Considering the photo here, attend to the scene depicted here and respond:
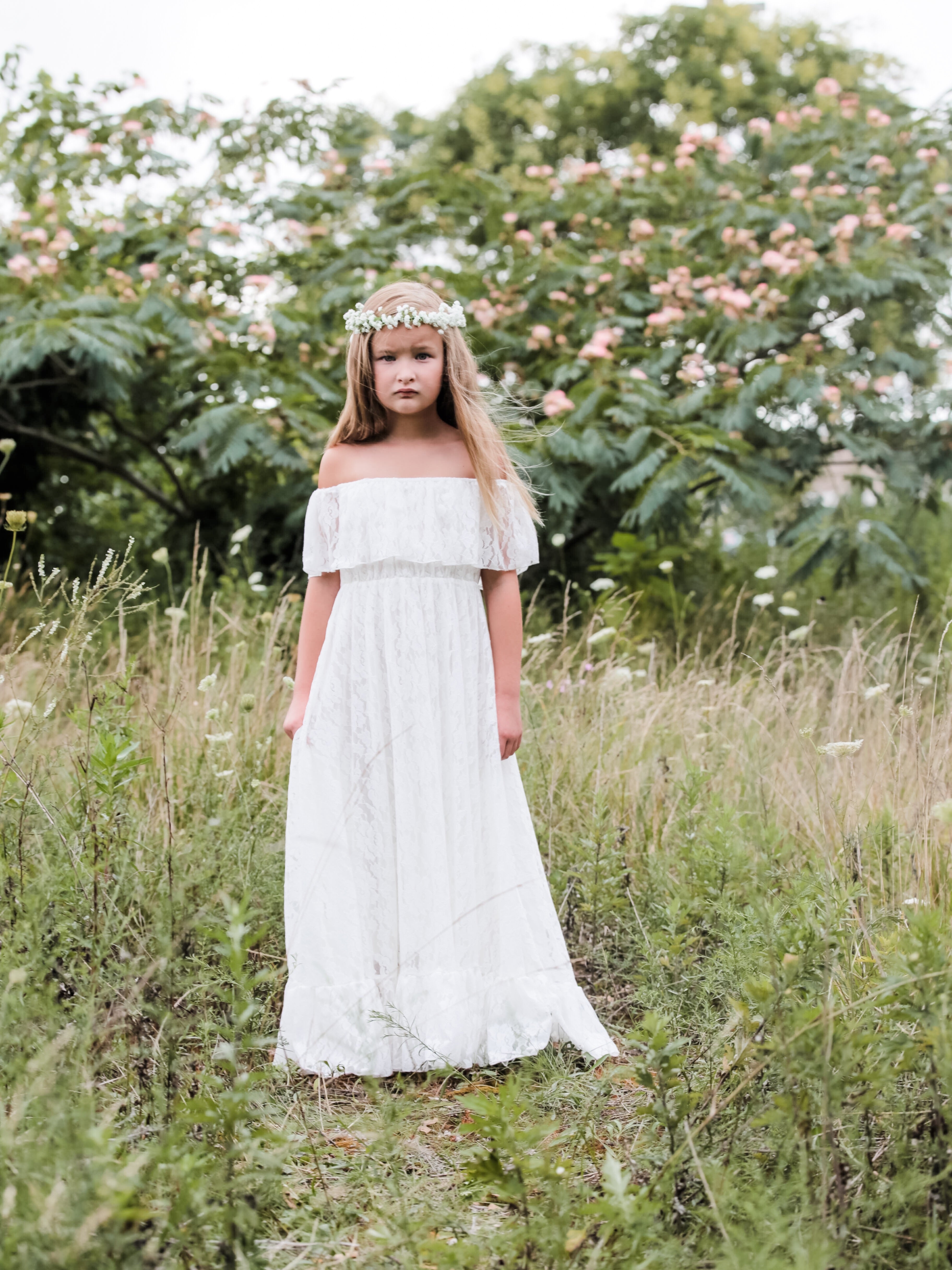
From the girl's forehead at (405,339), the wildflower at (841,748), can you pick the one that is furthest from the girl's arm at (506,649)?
the wildflower at (841,748)

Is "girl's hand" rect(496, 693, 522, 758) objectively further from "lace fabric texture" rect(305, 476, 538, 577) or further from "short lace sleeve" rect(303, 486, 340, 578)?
"short lace sleeve" rect(303, 486, 340, 578)

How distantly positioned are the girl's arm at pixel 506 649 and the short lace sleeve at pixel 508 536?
0.13ft

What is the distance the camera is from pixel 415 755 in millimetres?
2328

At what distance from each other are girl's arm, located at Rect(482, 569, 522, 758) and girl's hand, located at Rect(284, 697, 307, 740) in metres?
0.47

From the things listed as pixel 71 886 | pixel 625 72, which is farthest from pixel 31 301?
pixel 625 72

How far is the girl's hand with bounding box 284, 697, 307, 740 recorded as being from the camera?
2398mm

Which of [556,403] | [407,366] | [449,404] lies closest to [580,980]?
[449,404]

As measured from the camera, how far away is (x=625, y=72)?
472 inches

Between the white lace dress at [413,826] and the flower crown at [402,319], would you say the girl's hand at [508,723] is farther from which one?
the flower crown at [402,319]

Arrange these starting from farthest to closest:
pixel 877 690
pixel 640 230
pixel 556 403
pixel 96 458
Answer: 1. pixel 96 458
2. pixel 640 230
3. pixel 556 403
4. pixel 877 690

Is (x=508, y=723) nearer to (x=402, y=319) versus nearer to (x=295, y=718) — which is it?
(x=295, y=718)

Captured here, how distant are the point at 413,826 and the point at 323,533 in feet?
2.40

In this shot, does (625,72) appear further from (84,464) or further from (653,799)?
(653,799)

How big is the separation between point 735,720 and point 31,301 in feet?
13.2
